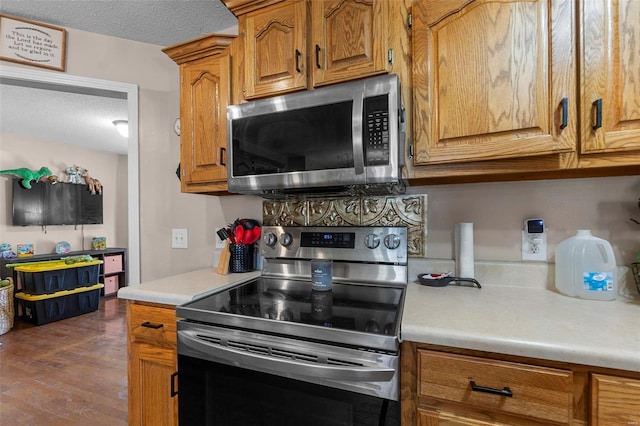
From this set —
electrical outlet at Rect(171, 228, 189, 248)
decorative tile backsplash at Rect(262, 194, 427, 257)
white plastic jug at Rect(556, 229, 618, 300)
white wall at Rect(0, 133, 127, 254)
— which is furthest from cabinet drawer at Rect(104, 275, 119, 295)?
white plastic jug at Rect(556, 229, 618, 300)

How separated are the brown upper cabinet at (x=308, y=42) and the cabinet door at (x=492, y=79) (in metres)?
0.17

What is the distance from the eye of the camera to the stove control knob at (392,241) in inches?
55.0

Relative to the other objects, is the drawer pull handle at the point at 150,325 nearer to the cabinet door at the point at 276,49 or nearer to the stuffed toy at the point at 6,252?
the cabinet door at the point at 276,49

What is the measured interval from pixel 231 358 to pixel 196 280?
605 mm

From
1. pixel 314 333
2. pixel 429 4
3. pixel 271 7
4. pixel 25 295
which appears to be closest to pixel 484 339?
pixel 314 333

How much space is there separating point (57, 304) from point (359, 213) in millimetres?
4175

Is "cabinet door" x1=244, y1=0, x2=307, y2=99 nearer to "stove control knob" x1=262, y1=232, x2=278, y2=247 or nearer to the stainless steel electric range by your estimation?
"stove control knob" x1=262, y1=232, x2=278, y2=247

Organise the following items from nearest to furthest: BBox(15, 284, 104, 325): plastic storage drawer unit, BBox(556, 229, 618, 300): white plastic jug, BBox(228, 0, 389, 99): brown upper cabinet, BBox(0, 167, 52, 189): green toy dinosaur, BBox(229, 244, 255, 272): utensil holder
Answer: BBox(556, 229, 618, 300): white plastic jug < BBox(228, 0, 389, 99): brown upper cabinet < BBox(229, 244, 255, 272): utensil holder < BBox(15, 284, 104, 325): plastic storage drawer unit < BBox(0, 167, 52, 189): green toy dinosaur

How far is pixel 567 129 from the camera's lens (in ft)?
3.21

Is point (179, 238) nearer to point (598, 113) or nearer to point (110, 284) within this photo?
point (598, 113)

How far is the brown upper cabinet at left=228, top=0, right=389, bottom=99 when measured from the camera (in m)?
1.21

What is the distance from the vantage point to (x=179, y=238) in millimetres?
2008

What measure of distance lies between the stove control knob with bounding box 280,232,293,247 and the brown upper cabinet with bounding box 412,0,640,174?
0.74m

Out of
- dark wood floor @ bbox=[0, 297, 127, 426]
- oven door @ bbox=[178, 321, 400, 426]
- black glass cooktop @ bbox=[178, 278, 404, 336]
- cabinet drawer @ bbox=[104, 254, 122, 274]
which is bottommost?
dark wood floor @ bbox=[0, 297, 127, 426]
